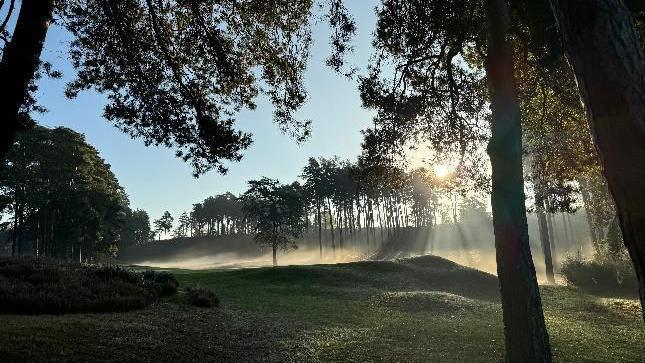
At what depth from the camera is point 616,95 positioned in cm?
243

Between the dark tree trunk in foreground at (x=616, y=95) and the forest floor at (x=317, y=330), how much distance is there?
881 cm

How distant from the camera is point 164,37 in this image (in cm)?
1274

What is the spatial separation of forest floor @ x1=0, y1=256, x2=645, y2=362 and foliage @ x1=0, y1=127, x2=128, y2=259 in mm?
35883

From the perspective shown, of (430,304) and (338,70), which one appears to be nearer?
(338,70)

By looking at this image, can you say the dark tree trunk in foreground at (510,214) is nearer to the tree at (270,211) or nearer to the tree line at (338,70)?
the tree line at (338,70)

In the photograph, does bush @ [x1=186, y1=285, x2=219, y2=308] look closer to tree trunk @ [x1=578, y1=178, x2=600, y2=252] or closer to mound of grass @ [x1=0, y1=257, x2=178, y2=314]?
mound of grass @ [x1=0, y1=257, x2=178, y2=314]

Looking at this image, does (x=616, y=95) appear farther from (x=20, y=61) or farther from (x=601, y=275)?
(x=601, y=275)

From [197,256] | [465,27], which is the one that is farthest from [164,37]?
[197,256]

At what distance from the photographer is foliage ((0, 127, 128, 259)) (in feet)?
167

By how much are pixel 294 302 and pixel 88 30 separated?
13366mm

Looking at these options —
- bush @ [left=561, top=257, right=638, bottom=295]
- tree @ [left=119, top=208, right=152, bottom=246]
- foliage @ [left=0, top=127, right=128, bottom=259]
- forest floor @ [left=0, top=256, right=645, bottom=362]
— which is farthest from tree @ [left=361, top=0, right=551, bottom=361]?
tree @ [left=119, top=208, right=152, bottom=246]

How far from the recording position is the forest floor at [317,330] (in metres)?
9.49

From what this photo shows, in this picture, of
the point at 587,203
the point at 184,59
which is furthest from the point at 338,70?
the point at 587,203

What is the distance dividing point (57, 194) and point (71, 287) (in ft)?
141
